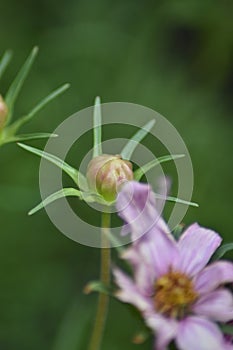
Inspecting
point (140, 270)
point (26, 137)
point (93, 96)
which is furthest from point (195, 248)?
point (93, 96)

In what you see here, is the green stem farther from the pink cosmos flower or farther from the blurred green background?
the blurred green background

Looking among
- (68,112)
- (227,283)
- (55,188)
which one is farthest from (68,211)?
(227,283)

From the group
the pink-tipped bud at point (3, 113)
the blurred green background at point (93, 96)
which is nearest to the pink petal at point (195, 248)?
the pink-tipped bud at point (3, 113)

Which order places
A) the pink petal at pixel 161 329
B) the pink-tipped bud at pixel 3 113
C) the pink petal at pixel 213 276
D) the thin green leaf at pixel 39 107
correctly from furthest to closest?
the pink-tipped bud at pixel 3 113 → the thin green leaf at pixel 39 107 → the pink petal at pixel 213 276 → the pink petal at pixel 161 329

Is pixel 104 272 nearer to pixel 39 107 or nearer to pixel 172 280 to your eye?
pixel 172 280

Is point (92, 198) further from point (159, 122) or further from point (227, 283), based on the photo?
point (159, 122)

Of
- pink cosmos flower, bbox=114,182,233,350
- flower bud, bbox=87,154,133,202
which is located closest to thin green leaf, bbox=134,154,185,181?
flower bud, bbox=87,154,133,202

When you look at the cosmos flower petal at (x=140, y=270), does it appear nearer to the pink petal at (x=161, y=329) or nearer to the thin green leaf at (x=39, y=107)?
the pink petal at (x=161, y=329)
